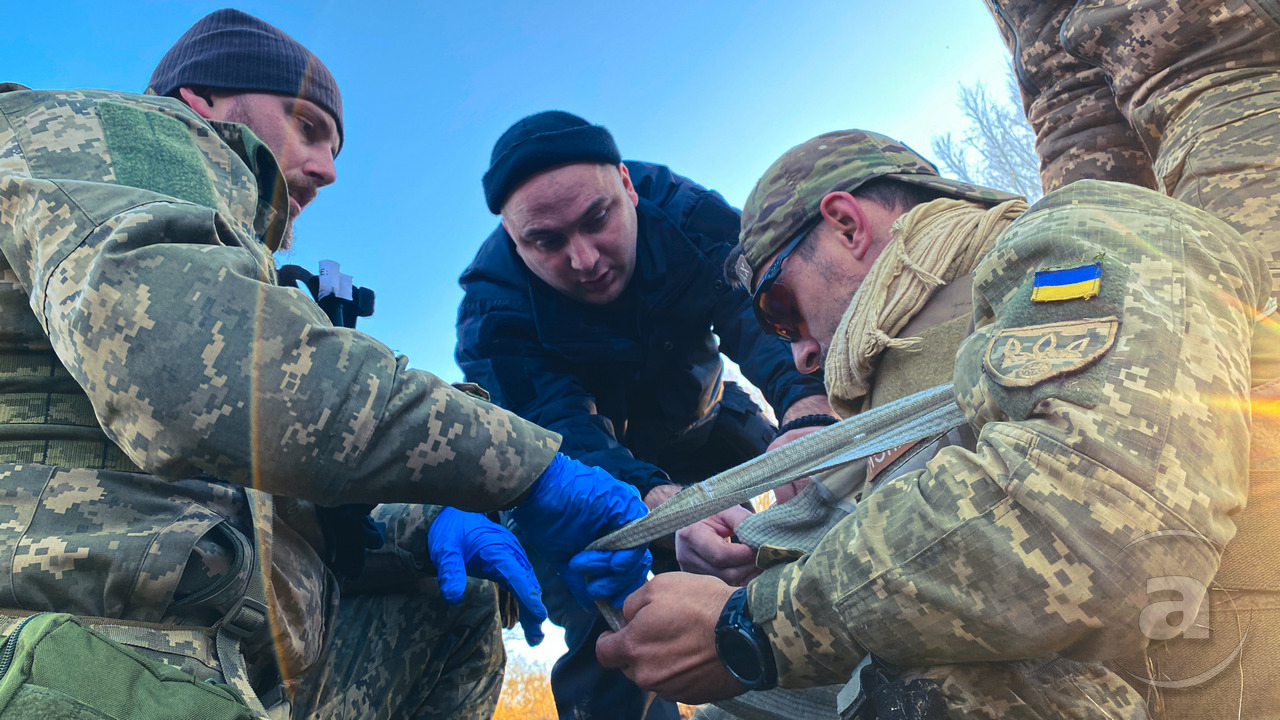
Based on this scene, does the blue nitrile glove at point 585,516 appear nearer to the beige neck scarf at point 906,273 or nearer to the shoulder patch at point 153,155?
the beige neck scarf at point 906,273

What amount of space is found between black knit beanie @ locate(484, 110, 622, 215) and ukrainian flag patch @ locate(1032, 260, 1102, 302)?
3.08m

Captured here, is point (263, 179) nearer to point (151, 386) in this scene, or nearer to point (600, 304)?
point (151, 386)

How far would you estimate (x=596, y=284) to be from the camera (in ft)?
14.6

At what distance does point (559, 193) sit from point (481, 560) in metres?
2.13

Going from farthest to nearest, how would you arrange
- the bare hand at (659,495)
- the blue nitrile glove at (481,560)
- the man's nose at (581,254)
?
the man's nose at (581,254) → the bare hand at (659,495) → the blue nitrile glove at (481,560)

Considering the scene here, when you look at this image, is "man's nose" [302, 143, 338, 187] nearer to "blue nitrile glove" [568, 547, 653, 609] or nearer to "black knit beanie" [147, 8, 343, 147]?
"black knit beanie" [147, 8, 343, 147]

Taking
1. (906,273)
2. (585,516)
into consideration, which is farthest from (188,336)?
(906,273)

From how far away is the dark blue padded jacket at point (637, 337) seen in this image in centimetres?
439

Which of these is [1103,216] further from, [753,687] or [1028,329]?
[753,687]

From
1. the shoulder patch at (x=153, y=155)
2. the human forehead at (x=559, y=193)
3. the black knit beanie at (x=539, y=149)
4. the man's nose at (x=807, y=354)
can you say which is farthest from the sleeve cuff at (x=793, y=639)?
the black knit beanie at (x=539, y=149)

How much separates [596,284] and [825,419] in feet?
4.52

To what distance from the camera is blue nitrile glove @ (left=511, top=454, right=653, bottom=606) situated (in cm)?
238

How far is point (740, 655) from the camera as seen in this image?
197 cm

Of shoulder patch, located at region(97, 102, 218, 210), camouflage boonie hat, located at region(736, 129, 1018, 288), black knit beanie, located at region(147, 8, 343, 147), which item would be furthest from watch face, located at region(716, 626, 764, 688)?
black knit beanie, located at region(147, 8, 343, 147)
